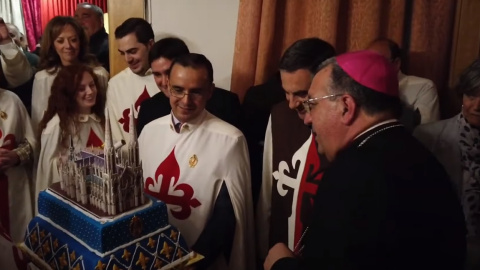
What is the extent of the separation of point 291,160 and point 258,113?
583mm

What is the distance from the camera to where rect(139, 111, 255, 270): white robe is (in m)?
2.01

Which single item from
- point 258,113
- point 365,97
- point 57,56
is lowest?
point 258,113

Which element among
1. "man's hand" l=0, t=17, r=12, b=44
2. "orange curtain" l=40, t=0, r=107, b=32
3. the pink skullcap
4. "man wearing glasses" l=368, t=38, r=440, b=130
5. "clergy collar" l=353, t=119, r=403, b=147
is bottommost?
"man wearing glasses" l=368, t=38, r=440, b=130

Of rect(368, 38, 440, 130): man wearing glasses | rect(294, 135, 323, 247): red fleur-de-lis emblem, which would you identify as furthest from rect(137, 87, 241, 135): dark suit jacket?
rect(368, 38, 440, 130): man wearing glasses

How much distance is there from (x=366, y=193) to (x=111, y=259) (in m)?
0.83

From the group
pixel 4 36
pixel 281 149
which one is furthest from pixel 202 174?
pixel 4 36

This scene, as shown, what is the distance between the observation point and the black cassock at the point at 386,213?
1060 mm

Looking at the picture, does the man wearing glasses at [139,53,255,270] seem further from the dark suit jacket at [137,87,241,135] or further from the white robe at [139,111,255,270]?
the dark suit jacket at [137,87,241,135]

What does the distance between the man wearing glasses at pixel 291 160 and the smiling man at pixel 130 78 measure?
1022mm

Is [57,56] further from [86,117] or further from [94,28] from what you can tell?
[94,28]

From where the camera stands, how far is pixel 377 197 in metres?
1.07

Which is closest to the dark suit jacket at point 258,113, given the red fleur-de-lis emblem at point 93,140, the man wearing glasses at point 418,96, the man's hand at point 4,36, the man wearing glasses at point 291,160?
the man wearing glasses at point 291,160

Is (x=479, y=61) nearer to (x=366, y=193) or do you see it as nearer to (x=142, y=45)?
(x=366, y=193)

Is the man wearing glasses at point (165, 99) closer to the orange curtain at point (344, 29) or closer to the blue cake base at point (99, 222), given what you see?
the orange curtain at point (344, 29)
